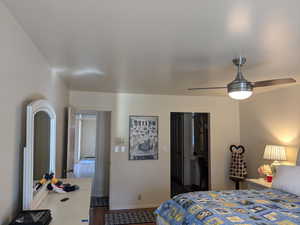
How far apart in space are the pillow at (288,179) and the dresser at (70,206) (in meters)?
2.56

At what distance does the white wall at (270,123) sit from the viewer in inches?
152

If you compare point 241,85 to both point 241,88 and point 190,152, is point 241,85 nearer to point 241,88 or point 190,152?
point 241,88

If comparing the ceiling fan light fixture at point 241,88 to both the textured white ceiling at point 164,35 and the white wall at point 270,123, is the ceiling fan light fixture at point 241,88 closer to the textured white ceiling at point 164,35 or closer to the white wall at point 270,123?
the textured white ceiling at point 164,35

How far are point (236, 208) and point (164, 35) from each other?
6.17 feet

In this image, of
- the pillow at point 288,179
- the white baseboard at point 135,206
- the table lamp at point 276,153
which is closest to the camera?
the pillow at point 288,179

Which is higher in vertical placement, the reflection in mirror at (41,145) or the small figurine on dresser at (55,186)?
the reflection in mirror at (41,145)

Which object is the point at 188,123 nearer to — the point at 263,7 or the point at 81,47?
the point at 81,47

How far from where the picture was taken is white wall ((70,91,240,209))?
4.73 meters

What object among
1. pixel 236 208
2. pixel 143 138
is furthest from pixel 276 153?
pixel 143 138

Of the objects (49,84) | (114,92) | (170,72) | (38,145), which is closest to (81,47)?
(49,84)

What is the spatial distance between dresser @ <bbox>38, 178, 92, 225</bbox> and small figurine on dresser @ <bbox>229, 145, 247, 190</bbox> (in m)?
3.44

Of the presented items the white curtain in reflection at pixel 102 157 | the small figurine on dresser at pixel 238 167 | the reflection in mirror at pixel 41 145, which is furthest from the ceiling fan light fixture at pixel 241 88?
the white curtain in reflection at pixel 102 157

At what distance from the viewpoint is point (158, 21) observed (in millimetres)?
1675

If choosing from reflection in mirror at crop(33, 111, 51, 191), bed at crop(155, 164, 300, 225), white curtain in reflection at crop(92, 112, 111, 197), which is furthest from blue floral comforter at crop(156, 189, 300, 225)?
white curtain in reflection at crop(92, 112, 111, 197)
